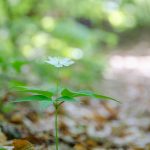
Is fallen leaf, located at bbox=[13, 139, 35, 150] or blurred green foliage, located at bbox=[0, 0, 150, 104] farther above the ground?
blurred green foliage, located at bbox=[0, 0, 150, 104]

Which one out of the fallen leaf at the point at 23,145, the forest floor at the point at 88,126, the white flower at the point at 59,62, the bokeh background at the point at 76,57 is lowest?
the fallen leaf at the point at 23,145

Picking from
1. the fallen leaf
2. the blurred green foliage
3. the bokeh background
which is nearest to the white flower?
the fallen leaf

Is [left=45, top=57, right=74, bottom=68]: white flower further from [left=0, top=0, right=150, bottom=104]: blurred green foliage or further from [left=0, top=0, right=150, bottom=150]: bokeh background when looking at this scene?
[left=0, top=0, right=150, bottom=104]: blurred green foliage

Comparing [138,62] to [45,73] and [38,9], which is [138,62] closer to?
[38,9]

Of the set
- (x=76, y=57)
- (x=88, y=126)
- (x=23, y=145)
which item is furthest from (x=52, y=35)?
(x=23, y=145)

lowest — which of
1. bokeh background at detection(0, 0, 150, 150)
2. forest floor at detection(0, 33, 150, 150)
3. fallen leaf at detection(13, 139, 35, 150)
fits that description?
fallen leaf at detection(13, 139, 35, 150)

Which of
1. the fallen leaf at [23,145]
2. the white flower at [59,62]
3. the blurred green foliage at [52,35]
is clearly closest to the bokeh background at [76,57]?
the blurred green foliage at [52,35]

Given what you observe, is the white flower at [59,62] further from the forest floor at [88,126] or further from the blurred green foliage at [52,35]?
the blurred green foliage at [52,35]

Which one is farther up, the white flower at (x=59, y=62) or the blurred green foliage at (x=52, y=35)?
the blurred green foliage at (x=52, y=35)

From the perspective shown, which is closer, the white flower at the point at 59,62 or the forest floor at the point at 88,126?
the white flower at the point at 59,62

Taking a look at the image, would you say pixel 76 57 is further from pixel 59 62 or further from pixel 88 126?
pixel 59 62

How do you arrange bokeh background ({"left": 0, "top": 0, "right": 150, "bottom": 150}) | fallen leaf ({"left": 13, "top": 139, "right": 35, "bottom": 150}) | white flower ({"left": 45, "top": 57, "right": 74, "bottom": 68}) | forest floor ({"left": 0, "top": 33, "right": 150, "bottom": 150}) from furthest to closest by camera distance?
bokeh background ({"left": 0, "top": 0, "right": 150, "bottom": 150}) → forest floor ({"left": 0, "top": 33, "right": 150, "bottom": 150}) → fallen leaf ({"left": 13, "top": 139, "right": 35, "bottom": 150}) → white flower ({"left": 45, "top": 57, "right": 74, "bottom": 68})
